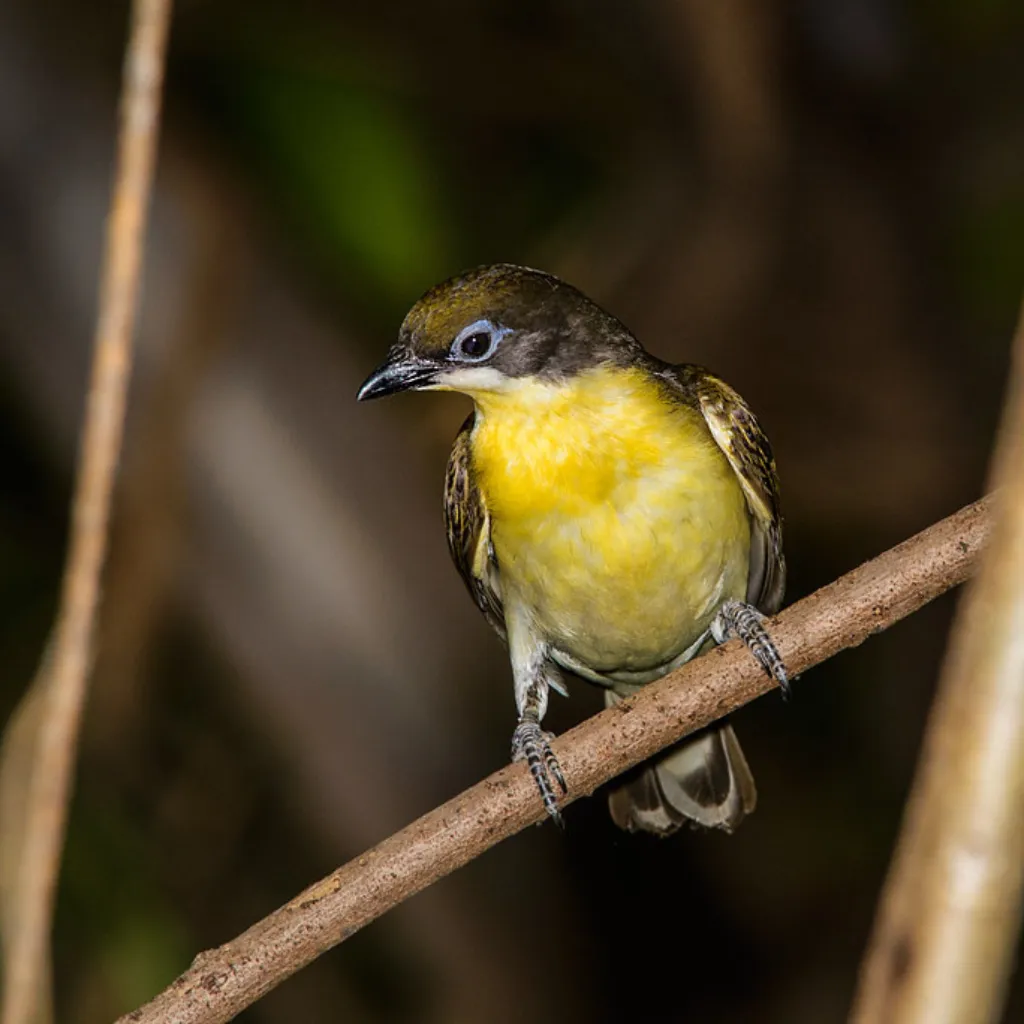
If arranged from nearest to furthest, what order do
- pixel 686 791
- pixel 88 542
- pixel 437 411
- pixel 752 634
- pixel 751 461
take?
pixel 88 542 < pixel 752 634 < pixel 751 461 < pixel 686 791 < pixel 437 411

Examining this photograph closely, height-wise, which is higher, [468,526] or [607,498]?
[468,526]

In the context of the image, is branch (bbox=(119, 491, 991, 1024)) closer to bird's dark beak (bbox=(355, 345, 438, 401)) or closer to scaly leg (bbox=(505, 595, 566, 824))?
scaly leg (bbox=(505, 595, 566, 824))

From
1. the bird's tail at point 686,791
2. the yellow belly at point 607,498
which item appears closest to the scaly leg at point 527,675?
the yellow belly at point 607,498

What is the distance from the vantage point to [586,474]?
3855 millimetres

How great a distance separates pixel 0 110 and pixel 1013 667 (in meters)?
5.05

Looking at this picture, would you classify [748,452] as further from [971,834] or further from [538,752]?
[971,834]

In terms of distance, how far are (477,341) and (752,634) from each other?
1054 mm

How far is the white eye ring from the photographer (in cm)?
385

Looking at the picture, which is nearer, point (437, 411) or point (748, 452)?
point (748, 452)

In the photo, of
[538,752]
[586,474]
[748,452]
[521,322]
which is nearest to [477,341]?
[521,322]

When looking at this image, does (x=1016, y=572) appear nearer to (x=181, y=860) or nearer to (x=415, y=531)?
(x=415, y=531)

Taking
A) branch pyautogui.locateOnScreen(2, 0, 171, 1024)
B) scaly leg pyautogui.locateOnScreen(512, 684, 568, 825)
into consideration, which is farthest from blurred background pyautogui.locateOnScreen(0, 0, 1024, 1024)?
branch pyautogui.locateOnScreen(2, 0, 171, 1024)

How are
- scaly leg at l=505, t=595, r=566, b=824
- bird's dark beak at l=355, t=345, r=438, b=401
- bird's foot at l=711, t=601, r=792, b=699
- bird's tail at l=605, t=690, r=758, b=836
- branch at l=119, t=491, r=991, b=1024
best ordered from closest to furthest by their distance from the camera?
1. branch at l=119, t=491, r=991, b=1024
2. bird's foot at l=711, t=601, r=792, b=699
3. bird's dark beak at l=355, t=345, r=438, b=401
4. scaly leg at l=505, t=595, r=566, b=824
5. bird's tail at l=605, t=690, r=758, b=836

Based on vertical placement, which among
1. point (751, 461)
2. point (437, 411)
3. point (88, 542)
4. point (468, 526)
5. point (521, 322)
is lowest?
point (88, 542)
